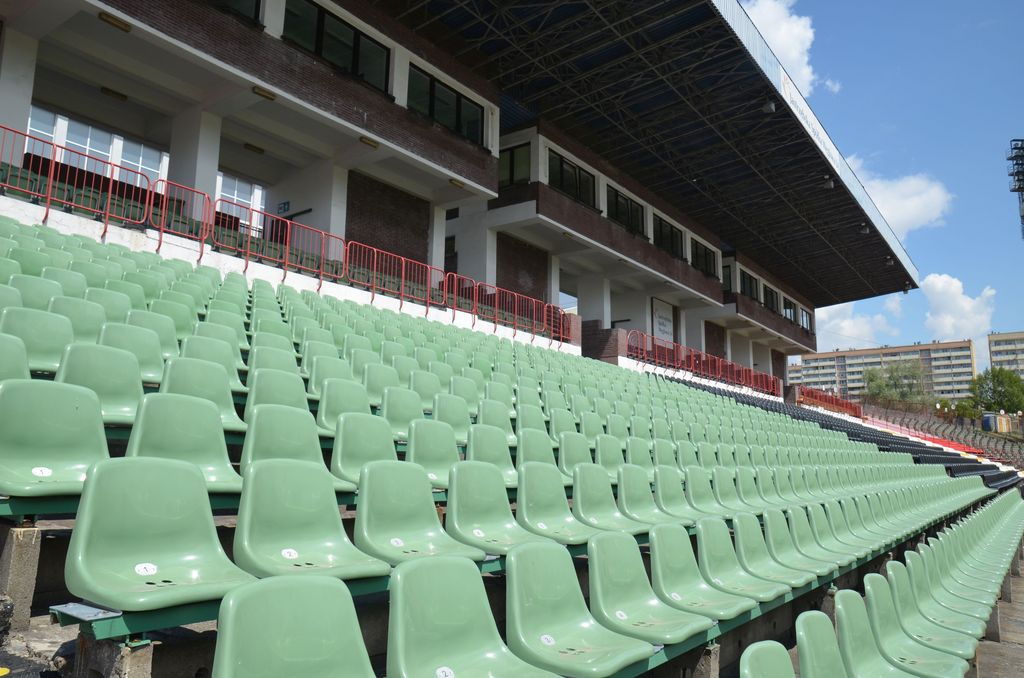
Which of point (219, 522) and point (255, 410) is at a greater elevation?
point (255, 410)

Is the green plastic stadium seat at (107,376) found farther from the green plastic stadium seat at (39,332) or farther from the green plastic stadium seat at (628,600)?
the green plastic stadium seat at (628,600)

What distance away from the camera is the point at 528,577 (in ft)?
8.12

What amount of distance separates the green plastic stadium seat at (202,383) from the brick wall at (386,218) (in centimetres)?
1224

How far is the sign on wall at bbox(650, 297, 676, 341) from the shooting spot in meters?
27.0

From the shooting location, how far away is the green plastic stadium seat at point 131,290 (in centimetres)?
598

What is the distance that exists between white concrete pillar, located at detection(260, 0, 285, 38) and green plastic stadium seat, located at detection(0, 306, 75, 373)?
33.4 feet

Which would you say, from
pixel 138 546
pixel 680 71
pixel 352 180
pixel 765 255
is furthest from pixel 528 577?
pixel 765 255

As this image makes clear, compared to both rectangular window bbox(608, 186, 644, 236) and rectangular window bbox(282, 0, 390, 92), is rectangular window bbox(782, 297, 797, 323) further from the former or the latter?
rectangular window bbox(282, 0, 390, 92)

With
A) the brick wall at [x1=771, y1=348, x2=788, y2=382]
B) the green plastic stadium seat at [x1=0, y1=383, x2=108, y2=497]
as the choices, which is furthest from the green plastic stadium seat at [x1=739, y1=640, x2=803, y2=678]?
the brick wall at [x1=771, y1=348, x2=788, y2=382]

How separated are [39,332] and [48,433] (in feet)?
5.57

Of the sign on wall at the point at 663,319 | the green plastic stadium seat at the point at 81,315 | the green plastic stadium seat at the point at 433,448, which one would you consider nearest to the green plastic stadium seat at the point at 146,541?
the green plastic stadium seat at the point at 433,448

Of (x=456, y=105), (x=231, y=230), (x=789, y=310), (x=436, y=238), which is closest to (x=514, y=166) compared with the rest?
(x=456, y=105)

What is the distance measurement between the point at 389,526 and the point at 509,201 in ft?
54.8

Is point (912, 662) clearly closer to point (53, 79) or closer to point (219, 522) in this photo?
point (219, 522)
